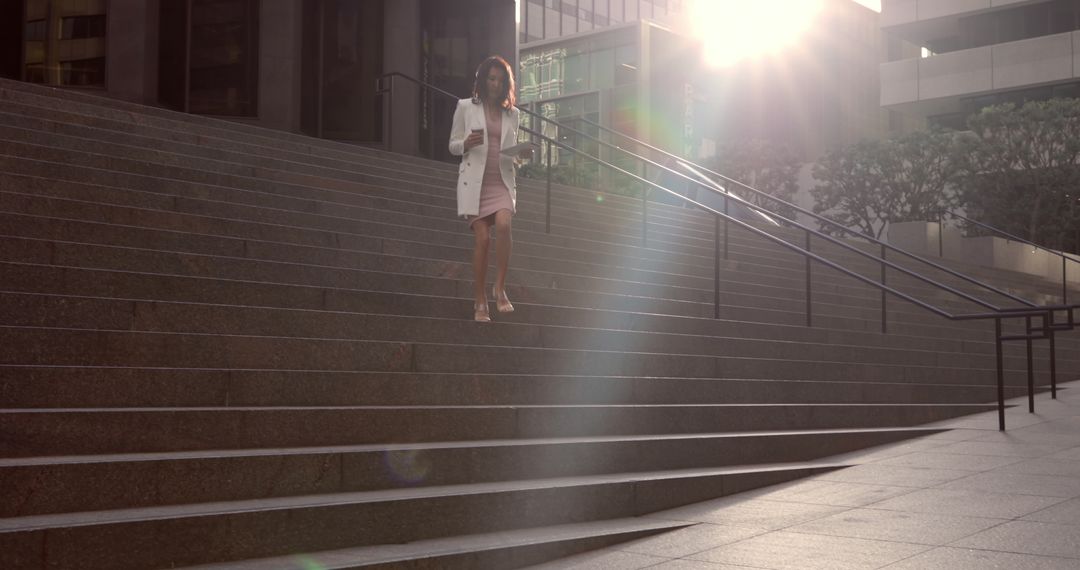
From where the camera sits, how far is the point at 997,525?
5555 millimetres

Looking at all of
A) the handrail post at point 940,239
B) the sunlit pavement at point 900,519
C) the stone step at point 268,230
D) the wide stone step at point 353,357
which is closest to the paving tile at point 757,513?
the sunlit pavement at point 900,519

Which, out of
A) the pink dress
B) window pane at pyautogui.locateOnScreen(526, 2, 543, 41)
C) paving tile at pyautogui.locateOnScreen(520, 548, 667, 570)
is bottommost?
paving tile at pyautogui.locateOnScreen(520, 548, 667, 570)

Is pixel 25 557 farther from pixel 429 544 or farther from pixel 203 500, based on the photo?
pixel 429 544

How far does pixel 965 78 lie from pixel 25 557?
1820 inches

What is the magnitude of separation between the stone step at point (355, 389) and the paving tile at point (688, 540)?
1.57 m

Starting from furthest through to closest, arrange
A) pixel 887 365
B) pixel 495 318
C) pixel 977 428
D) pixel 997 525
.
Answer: pixel 887 365 < pixel 977 428 < pixel 495 318 < pixel 997 525

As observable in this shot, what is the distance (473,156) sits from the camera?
26.6ft

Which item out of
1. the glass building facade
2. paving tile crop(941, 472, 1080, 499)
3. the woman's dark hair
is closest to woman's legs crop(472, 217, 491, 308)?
the woman's dark hair

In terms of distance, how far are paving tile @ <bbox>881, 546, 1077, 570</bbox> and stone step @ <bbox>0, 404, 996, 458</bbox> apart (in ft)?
7.68

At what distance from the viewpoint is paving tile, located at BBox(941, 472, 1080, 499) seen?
251 inches

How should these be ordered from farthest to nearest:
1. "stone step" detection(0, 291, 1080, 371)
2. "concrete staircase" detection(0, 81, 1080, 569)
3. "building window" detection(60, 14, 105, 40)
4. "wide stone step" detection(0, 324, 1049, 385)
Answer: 1. "building window" detection(60, 14, 105, 40)
2. "stone step" detection(0, 291, 1080, 371)
3. "wide stone step" detection(0, 324, 1049, 385)
4. "concrete staircase" detection(0, 81, 1080, 569)

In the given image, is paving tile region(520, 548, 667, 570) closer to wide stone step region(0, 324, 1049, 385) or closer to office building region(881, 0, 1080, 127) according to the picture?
wide stone step region(0, 324, 1049, 385)

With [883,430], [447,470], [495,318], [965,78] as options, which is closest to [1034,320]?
[883,430]

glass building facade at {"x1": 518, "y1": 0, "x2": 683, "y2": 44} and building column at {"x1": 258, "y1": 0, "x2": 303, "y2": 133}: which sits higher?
glass building facade at {"x1": 518, "y1": 0, "x2": 683, "y2": 44}
